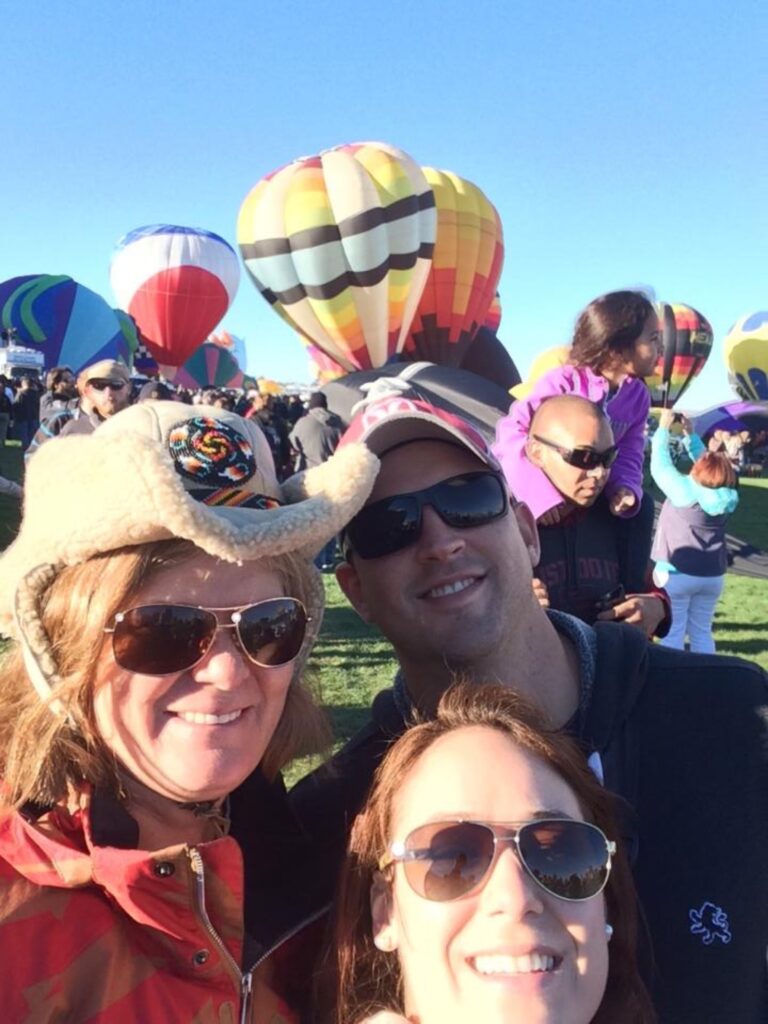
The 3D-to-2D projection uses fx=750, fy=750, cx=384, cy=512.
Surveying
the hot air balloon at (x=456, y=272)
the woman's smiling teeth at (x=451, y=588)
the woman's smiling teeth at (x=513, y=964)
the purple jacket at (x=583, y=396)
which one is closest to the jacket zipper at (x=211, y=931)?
the woman's smiling teeth at (x=513, y=964)

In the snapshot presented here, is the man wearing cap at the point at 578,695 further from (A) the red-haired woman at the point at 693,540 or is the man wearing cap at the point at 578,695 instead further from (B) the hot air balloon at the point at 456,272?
(B) the hot air balloon at the point at 456,272

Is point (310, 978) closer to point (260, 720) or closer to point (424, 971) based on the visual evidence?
point (424, 971)

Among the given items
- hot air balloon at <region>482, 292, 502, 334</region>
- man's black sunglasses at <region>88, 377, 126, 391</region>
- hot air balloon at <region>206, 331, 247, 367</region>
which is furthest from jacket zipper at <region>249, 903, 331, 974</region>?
hot air balloon at <region>206, 331, 247, 367</region>

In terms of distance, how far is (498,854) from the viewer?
1.02 m

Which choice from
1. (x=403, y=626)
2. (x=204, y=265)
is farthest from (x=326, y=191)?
(x=403, y=626)

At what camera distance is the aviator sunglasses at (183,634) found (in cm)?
106

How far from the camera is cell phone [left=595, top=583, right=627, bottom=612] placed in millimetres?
2379

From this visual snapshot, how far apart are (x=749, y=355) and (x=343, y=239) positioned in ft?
71.7


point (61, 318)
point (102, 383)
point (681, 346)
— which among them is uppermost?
point (61, 318)

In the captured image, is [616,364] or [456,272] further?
[456,272]

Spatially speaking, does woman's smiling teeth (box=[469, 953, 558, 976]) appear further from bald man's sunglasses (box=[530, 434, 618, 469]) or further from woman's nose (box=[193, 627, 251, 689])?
bald man's sunglasses (box=[530, 434, 618, 469])

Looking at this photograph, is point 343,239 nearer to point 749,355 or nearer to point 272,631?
point 272,631

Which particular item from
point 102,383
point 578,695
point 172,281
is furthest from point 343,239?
point 578,695

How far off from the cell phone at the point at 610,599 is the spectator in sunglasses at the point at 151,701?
4.69 ft
